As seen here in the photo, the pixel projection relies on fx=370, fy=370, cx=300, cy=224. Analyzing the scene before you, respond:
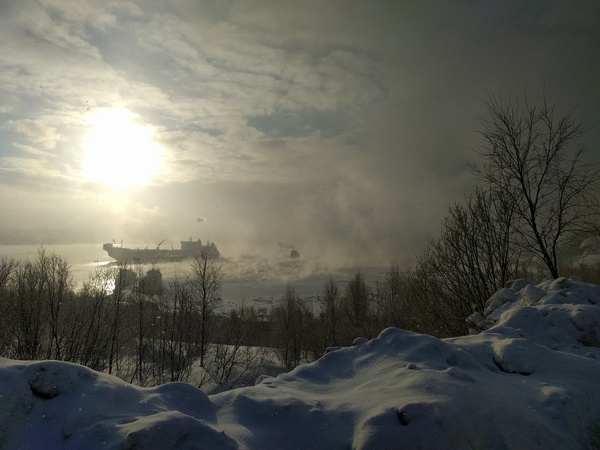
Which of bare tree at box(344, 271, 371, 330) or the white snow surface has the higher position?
the white snow surface

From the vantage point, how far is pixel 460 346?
5629mm

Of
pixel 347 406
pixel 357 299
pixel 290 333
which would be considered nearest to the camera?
pixel 347 406

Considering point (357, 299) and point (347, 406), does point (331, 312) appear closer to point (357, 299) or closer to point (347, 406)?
point (357, 299)

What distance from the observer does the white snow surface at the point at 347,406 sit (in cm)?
326

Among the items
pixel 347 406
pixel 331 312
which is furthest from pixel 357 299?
pixel 347 406

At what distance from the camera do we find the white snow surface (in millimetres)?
3256

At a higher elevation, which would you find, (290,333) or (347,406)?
(347,406)

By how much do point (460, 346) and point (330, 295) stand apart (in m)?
53.0

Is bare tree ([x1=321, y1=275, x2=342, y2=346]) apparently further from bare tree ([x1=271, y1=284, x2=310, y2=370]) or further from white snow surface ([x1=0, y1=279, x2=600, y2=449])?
white snow surface ([x1=0, y1=279, x2=600, y2=449])

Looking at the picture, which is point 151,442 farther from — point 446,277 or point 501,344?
point 446,277

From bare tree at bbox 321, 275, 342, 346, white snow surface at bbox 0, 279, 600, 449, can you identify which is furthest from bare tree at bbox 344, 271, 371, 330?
white snow surface at bbox 0, 279, 600, 449

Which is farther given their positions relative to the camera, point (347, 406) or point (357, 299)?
point (357, 299)

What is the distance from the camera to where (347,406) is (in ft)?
13.2

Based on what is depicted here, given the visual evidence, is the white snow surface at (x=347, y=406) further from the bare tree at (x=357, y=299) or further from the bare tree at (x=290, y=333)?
the bare tree at (x=357, y=299)
